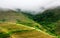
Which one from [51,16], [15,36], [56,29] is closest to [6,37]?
[15,36]

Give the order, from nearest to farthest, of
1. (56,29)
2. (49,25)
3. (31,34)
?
(31,34) → (56,29) → (49,25)

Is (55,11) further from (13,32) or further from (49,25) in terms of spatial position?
(13,32)

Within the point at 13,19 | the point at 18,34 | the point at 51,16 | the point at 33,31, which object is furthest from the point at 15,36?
the point at 51,16

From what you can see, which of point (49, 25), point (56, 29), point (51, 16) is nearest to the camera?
point (56, 29)

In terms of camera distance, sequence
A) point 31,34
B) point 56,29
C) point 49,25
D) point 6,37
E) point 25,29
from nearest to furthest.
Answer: point 6,37, point 31,34, point 25,29, point 56,29, point 49,25

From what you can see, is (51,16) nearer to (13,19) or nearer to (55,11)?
(55,11)

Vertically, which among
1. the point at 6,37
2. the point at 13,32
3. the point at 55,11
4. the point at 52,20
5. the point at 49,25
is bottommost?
the point at 6,37

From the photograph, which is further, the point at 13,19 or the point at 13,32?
the point at 13,19

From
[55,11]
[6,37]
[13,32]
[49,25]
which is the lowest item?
[6,37]

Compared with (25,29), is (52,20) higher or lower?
higher
